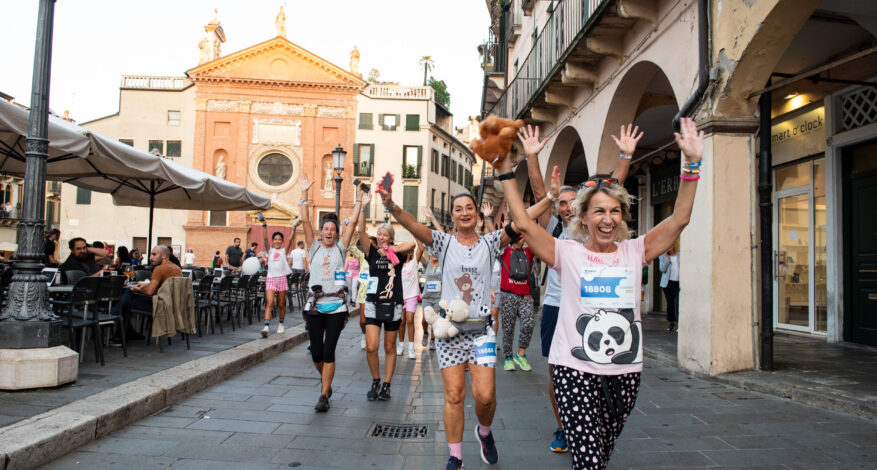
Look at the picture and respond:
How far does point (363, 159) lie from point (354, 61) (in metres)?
7.81

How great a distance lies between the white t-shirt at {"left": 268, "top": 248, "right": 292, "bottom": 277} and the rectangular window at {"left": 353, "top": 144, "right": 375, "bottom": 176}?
32.3 metres

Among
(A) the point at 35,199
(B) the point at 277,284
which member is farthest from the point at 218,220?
(A) the point at 35,199

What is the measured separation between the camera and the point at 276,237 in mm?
11234

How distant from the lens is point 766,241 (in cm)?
687

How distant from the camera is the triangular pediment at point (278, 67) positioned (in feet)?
135

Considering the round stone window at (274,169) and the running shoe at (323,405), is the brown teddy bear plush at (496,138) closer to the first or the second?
the running shoe at (323,405)

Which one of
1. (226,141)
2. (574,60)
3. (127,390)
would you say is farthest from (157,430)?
(226,141)

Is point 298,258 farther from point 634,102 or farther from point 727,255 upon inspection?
point 727,255

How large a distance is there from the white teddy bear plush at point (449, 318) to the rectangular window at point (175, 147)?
4136cm

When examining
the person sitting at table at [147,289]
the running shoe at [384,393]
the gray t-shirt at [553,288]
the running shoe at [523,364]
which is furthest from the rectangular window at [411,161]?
the gray t-shirt at [553,288]

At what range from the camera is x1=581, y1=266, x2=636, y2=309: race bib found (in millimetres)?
2779

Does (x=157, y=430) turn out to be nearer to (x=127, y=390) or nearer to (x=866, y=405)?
(x=127, y=390)

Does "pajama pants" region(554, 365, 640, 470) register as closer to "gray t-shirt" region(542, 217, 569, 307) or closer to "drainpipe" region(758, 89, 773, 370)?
"gray t-shirt" region(542, 217, 569, 307)

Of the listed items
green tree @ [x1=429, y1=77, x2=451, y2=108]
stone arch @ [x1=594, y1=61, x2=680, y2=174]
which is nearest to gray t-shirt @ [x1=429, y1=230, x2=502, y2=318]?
stone arch @ [x1=594, y1=61, x2=680, y2=174]
